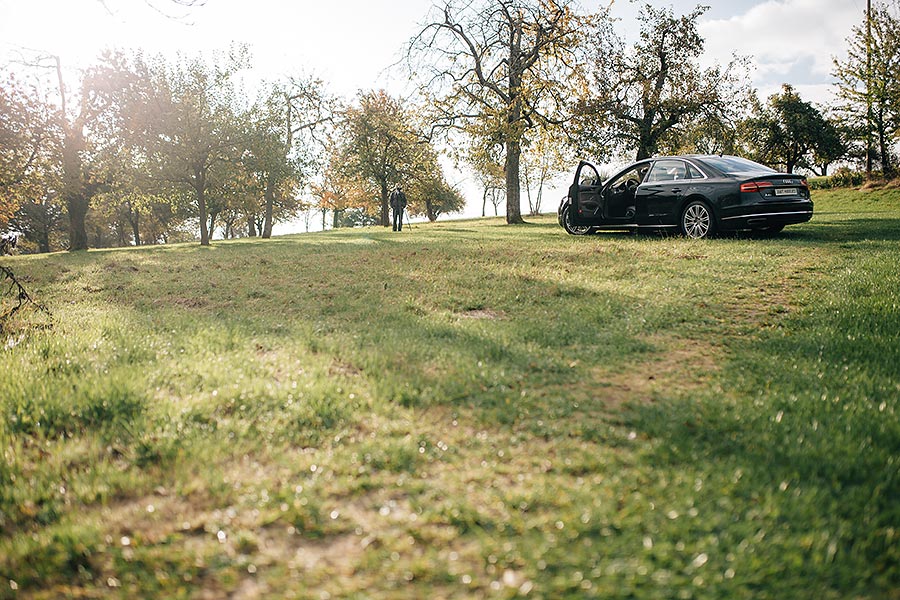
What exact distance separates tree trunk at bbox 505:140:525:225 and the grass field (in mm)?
19910

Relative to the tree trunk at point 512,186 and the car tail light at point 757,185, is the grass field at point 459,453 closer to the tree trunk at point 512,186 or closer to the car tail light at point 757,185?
the car tail light at point 757,185

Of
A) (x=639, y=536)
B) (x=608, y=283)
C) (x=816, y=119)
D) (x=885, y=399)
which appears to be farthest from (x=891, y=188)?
(x=639, y=536)

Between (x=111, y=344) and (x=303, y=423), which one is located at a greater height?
(x=111, y=344)

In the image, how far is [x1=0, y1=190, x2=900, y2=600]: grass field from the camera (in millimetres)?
1854

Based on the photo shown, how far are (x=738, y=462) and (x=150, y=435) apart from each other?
298 cm

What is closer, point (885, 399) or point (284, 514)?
point (284, 514)

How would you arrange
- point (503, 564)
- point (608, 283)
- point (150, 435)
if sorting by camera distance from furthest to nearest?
point (608, 283)
point (150, 435)
point (503, 564)

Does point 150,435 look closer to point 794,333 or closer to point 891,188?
point 794,333

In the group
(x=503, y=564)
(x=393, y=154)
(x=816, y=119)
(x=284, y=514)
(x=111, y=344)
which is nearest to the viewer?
(x=503, y=564)

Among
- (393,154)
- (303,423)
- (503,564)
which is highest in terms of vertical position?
(393,154)

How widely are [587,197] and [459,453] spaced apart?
42.1 feet

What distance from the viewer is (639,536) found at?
1988 mm

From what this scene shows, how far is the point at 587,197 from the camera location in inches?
568

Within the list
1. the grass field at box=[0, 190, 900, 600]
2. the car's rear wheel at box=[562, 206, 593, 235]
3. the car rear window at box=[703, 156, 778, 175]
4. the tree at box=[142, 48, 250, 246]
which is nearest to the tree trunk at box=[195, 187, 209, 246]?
the tree at box=[142, 48, 250, 246]
